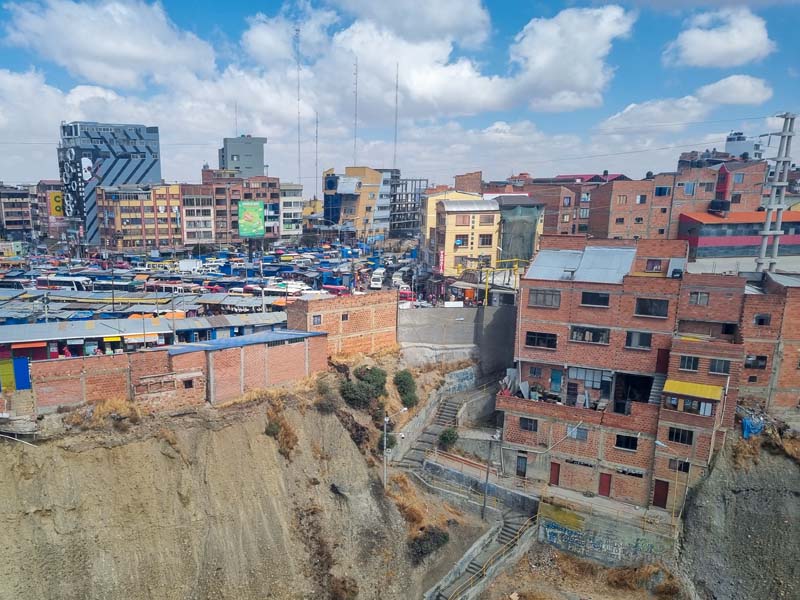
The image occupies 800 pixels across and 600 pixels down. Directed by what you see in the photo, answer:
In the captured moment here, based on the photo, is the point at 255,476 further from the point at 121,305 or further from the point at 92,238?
the point at 92,238

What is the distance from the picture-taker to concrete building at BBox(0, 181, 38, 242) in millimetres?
83062

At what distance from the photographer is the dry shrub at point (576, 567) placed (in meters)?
22.9

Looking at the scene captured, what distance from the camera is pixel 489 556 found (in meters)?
22.8

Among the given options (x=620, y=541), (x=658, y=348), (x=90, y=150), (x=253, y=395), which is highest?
(x=90, y=150)

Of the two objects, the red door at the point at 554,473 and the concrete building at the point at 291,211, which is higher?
the concrete building at the point at 291,211

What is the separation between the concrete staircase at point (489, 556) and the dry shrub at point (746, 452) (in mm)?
9069

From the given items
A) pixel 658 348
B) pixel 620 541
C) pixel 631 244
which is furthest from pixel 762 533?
pixel 631 244

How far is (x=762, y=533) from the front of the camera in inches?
872

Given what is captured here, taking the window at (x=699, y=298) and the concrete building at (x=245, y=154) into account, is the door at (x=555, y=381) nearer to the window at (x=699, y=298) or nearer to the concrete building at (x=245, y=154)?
the window at (x=699, y=298)

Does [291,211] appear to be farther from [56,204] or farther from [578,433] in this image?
[578,433]

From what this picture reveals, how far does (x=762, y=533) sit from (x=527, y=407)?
10204 mm

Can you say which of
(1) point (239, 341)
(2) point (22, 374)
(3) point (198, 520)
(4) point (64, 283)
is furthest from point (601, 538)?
(4) point (64, 283)

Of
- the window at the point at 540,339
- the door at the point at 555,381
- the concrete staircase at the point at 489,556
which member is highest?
the window at the point at 540,339

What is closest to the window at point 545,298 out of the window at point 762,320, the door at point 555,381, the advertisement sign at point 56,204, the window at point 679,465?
the door at point 555,381
